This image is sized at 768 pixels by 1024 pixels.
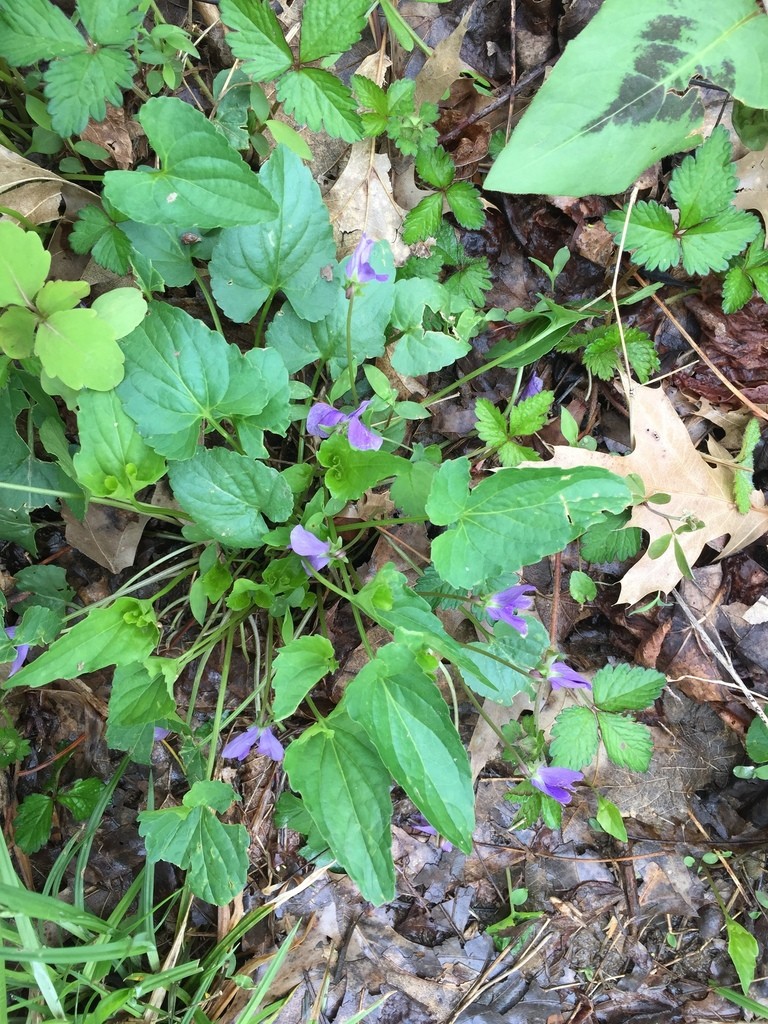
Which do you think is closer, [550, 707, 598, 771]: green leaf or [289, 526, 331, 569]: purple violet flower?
[289, 526, 331, 569]: purple violet flower

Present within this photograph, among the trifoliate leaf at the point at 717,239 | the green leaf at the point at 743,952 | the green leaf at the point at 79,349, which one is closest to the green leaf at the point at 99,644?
the green leaf at the point at 79,349

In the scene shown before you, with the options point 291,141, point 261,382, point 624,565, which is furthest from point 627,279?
point 261,382

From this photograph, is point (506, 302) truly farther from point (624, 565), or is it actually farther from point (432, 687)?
point (432, 687)

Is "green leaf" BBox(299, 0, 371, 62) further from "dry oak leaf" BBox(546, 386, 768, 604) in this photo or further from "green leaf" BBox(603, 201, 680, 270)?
"dry oak leaf" BBox(546, 386, 768, 604)

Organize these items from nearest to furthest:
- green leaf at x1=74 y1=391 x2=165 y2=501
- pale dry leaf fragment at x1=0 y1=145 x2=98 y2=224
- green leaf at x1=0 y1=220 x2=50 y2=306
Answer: green leaf at x1=0 y1=220 x2=50 y2=306
green leaf at x1=74 y1=391 x2=165 y2=501
pale dry leaf fragment at x1=0 y1=145 x2=98 y2=224

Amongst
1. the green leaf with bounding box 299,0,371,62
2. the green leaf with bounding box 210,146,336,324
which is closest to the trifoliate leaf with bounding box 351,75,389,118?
the green leaf with bounding box 299,0,371,62

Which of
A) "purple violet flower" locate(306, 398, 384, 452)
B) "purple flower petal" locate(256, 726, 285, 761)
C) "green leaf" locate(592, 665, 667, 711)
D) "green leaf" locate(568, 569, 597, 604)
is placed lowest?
"green leaf" locate(592, 665, 667, 711)

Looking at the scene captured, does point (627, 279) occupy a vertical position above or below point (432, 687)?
above

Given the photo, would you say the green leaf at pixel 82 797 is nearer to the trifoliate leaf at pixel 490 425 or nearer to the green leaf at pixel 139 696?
the green leaf at pixel 139 696
